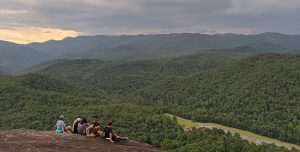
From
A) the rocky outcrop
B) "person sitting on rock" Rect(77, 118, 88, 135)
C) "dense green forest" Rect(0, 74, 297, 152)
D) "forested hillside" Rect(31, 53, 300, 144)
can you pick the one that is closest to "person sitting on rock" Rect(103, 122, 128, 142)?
the rocky outcrop

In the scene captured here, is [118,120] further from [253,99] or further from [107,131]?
[107,131]

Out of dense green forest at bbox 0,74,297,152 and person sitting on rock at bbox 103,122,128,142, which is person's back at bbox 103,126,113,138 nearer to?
person sitting on rock at bbox 103,122,128,142

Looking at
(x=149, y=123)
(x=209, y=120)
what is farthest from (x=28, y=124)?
(x=209, y=120)

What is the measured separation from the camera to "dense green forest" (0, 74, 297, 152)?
318 ft

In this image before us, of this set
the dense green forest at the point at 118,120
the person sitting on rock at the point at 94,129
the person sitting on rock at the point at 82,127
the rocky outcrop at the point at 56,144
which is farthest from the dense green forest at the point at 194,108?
the rocky outcrop at the point at 56,144

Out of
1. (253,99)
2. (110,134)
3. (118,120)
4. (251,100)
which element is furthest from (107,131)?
(253,99)

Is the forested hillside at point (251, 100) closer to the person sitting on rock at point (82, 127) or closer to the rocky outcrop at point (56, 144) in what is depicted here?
the person sitting on rock at point (82, 127)

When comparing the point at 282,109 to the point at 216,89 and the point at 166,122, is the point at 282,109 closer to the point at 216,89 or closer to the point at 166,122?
the point at 216,89

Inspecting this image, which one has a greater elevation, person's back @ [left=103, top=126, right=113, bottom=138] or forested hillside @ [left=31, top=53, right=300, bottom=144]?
person's back @ [left=103, top=126, right=113, bottom=138]

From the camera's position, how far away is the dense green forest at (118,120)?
9681 cm

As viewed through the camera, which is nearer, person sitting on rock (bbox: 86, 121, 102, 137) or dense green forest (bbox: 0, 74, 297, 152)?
person sitting on rock (bbox: 86, 121, 102, 137)

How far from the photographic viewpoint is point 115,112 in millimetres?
121125

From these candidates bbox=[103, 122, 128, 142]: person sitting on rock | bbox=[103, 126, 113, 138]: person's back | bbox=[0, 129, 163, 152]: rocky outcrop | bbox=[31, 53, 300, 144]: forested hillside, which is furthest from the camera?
bbox=[31, 53, 300, 144]: forested hillside

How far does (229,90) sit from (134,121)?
257ft
